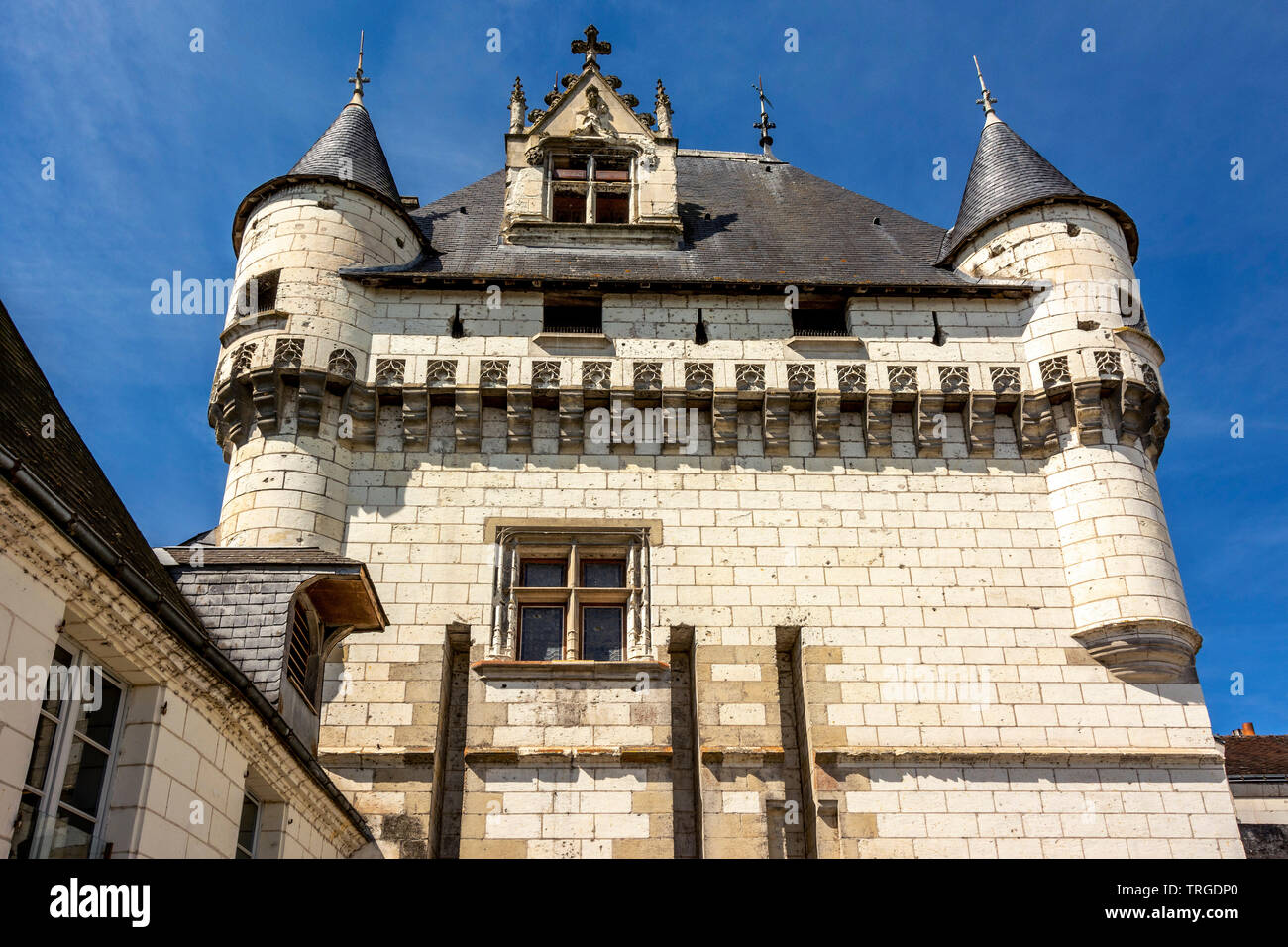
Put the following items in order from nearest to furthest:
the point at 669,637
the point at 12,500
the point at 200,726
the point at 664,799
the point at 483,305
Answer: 1. the point at 12,500
2. the point at 200,726
3. the point at 664,799
4. the point at 669,637
5. the point at 483,305

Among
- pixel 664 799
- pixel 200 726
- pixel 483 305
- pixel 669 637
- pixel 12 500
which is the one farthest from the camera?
pixel 483 305

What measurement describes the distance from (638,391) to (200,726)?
7.44 metres

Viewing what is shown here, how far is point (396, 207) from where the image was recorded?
49.1 feet

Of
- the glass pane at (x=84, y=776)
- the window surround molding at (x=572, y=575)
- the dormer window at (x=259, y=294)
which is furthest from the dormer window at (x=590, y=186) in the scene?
the glass pane at (x=84, y=776)

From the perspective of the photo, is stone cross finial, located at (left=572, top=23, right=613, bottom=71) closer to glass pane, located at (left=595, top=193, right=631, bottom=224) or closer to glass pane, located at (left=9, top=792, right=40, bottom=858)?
glass pane, located at (left=595, top=193, right=631, bottom=224)

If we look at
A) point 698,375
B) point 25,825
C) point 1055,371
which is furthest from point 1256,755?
point 25,825

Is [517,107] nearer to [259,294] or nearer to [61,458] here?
[259,294]

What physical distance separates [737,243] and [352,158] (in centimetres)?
508

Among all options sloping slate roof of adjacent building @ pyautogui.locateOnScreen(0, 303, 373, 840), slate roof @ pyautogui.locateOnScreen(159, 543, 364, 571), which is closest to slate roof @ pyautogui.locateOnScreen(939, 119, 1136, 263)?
slate roof @ pyautogui.locateOnScreen(159, 543, 364, 571)

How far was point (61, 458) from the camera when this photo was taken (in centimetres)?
660

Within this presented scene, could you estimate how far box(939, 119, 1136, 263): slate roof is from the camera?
14773 mm
